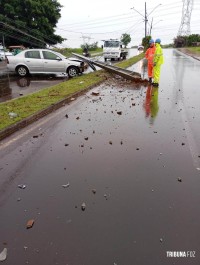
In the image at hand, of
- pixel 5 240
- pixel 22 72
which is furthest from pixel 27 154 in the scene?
pixel 22 72

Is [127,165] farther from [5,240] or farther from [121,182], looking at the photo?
[5,240]

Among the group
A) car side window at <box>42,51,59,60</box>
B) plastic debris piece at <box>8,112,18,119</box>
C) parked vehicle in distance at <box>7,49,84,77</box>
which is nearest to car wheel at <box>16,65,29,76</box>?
parked vehicle in distance at <box>7,49,84,77</box>

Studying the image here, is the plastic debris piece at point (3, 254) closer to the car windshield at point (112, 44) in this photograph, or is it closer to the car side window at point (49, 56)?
the car side window at point (49, 56)

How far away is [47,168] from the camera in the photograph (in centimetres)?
515

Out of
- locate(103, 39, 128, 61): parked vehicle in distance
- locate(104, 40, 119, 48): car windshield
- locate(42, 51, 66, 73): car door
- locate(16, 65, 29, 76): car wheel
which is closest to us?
locate(42, 51, 66, 73): car door

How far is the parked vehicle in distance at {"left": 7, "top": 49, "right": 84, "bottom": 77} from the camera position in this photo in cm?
1770

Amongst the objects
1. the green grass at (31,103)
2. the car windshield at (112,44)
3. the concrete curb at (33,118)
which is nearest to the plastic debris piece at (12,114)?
the green grass at (31,103)

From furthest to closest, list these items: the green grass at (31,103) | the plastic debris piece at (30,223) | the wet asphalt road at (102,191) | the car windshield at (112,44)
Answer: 1. the car windshield at (112,44)
2. the green grass at (31,103)
3. the plastic debris piece at (30,223)
4. the wet asphalt road at (102,191)

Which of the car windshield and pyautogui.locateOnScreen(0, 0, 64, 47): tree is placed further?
pyautogui.locateOnScreen(0, 0, 64, 47): tree

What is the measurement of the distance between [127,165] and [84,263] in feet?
8.06

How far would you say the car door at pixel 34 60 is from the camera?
1770 cm

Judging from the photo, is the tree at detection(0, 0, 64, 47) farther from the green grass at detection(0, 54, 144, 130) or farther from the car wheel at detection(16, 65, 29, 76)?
the green grass at detection(0, 54, 144, 130)

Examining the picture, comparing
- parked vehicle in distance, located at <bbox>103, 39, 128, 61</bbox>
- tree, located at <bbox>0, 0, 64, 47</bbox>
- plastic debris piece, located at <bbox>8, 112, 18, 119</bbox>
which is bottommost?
parked vehicle in distance, located at <bbox>103, 39, 128, 61</bbox>

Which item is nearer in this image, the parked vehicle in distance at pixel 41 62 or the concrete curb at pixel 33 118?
Result: the concrete curb at pixel 33 118
